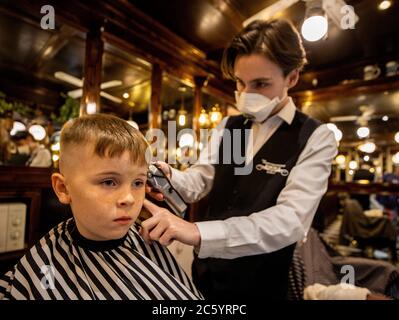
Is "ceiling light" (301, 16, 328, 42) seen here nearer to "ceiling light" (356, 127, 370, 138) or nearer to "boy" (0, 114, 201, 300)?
"boy" (0, 114, 201, 300)

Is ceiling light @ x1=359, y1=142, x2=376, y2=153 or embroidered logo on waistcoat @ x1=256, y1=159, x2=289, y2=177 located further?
ceiling light @ x1=359, y1=142, x2=376, y2=153

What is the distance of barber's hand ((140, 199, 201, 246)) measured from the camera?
730mm

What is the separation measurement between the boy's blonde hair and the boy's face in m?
0.02

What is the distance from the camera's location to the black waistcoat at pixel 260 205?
1008 mm

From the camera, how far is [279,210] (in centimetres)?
87

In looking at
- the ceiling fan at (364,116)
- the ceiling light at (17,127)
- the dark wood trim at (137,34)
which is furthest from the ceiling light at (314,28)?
the ceiling fan at (364,116)

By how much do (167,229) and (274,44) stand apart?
75 cm

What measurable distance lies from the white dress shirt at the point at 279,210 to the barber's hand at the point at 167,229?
0.10 feet

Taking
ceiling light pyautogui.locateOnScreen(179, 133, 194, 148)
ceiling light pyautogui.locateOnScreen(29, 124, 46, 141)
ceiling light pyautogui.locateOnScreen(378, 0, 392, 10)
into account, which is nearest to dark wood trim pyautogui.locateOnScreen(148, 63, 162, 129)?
ceiling light pyautogui.locateOnScreen(179, 133, 194, 148)

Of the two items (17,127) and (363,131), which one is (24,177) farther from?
(363,131)

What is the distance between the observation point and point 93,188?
0.76 meters

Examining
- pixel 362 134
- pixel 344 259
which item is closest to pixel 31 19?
pixel 344 259
